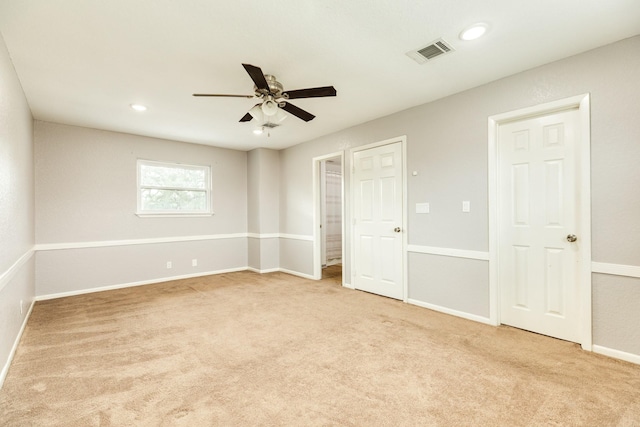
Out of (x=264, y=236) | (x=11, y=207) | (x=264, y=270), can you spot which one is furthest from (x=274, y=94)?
(x=264, y=270)

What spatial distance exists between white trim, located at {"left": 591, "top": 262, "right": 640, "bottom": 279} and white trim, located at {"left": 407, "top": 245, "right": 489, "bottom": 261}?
2.79 ft

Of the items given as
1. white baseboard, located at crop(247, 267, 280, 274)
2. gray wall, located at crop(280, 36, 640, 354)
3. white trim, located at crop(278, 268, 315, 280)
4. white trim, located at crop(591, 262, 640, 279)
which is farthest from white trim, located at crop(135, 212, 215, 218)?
white trim, located at crop(591, 262, 640, 279)

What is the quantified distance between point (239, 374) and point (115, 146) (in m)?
4.34

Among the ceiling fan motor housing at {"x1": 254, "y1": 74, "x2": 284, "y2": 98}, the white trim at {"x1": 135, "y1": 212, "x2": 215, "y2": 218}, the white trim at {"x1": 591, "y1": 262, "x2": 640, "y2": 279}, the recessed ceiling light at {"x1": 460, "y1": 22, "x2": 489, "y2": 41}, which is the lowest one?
the white trim at {"x1": 591, "y1": 262, "x2": 640, "y2": 279}

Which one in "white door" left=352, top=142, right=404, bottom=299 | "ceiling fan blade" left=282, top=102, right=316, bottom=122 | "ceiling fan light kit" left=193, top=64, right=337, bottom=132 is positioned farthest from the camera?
"white door" left=352, top=142, right=404, bottom=299

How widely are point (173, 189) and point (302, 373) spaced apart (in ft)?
14.3

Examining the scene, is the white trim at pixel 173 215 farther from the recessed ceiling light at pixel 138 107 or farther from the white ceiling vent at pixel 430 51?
the white ceiling vent at pixel 430 51

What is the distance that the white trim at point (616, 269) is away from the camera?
231cm

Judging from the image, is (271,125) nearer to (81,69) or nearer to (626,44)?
(81,69)

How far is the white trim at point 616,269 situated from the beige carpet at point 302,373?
677 millimetres

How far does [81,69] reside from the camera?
276cm

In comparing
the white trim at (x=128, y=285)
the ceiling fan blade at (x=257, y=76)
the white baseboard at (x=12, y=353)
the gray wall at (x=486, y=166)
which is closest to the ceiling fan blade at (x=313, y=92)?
the ceiling fan blade at (x=257, y=76)

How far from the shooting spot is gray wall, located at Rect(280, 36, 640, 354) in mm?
2348

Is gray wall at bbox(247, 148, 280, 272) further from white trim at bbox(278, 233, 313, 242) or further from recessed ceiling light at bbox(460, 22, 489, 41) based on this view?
recessed ceiling light at bbox(460, 22, 489, 41)
